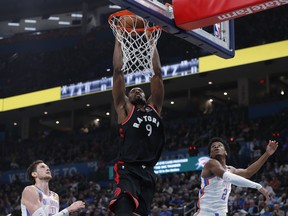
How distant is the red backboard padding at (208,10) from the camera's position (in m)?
6.55

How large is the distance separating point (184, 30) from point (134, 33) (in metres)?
0.63

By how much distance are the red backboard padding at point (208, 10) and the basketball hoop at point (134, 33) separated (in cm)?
33

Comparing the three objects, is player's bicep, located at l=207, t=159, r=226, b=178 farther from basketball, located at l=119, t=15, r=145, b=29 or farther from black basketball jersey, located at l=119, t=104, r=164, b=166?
basketball, located at l=119, t=15, r=145, b=29

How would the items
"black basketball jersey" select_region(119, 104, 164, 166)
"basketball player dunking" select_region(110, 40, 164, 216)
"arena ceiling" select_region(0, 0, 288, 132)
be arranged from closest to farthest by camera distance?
"basketball player dunking" select_region(110, 40, 164, 216) < "black basketball jersey" select_region(119, 104, 164, 166) < "arena ceiling" select_region(0, 0, 288, 132)

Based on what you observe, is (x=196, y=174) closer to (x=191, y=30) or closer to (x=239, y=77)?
(x=239, y=77)

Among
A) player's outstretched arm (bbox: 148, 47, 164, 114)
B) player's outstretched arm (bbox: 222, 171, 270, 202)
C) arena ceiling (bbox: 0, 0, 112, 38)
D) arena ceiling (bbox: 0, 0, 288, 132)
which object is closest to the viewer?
player's outstretched arm (bbox: 148, 47, 164, 114)

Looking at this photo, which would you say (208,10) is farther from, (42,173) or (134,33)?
→ (42,173)

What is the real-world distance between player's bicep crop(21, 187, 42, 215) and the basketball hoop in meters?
1.78

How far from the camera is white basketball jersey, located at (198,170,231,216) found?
6.95m

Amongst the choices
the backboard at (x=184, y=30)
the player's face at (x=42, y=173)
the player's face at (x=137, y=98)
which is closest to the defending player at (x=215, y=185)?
the backboard at (x=184, y=30)

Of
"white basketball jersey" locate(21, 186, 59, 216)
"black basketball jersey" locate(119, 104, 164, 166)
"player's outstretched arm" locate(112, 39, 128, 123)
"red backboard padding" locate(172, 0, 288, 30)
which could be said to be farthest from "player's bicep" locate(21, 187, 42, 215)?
"red backboard padding" locate(172, 0, 288, 30)

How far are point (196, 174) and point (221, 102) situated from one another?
8.26m

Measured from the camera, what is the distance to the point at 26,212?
676cm

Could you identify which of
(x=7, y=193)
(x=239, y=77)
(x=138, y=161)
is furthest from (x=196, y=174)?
(x=138, y=161)
